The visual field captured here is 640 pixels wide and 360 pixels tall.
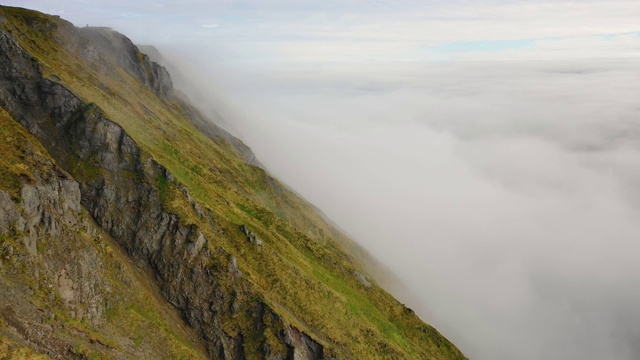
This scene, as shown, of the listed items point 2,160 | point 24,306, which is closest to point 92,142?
point 2,160

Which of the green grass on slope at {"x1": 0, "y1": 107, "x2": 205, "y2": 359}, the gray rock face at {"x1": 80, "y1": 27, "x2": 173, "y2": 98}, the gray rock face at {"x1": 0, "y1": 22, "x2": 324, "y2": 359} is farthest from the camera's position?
the gray rock face at {"x1": 80, "y1": 27, "x2": 173, "y2": 98}

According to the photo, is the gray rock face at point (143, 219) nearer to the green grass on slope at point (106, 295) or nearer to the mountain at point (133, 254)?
the mountain at point (133, 254)

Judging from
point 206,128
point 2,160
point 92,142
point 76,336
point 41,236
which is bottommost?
point 76,336

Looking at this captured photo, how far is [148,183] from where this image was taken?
66562mm

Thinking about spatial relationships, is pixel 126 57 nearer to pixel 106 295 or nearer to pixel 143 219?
pixel 143 219

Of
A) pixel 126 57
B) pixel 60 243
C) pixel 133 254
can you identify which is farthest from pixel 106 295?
pixel 126 57

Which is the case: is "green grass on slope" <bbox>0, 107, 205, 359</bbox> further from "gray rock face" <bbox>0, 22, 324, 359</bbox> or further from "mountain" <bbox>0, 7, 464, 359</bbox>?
"gray rock face" <bbox>0, 22, 324, 359</bbox>

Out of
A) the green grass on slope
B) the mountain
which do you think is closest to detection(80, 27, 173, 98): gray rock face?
the mountain

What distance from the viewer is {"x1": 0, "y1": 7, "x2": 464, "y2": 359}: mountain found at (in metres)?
43.8

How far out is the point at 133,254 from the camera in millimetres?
61656

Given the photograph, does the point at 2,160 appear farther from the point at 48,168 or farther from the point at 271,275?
the point at 271,275

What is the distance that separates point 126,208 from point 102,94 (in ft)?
113

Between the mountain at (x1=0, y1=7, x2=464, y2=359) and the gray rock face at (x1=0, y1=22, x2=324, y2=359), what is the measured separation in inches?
6.9

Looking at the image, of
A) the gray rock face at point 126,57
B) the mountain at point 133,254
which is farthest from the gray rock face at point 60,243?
the gray rock face at point 126,57
